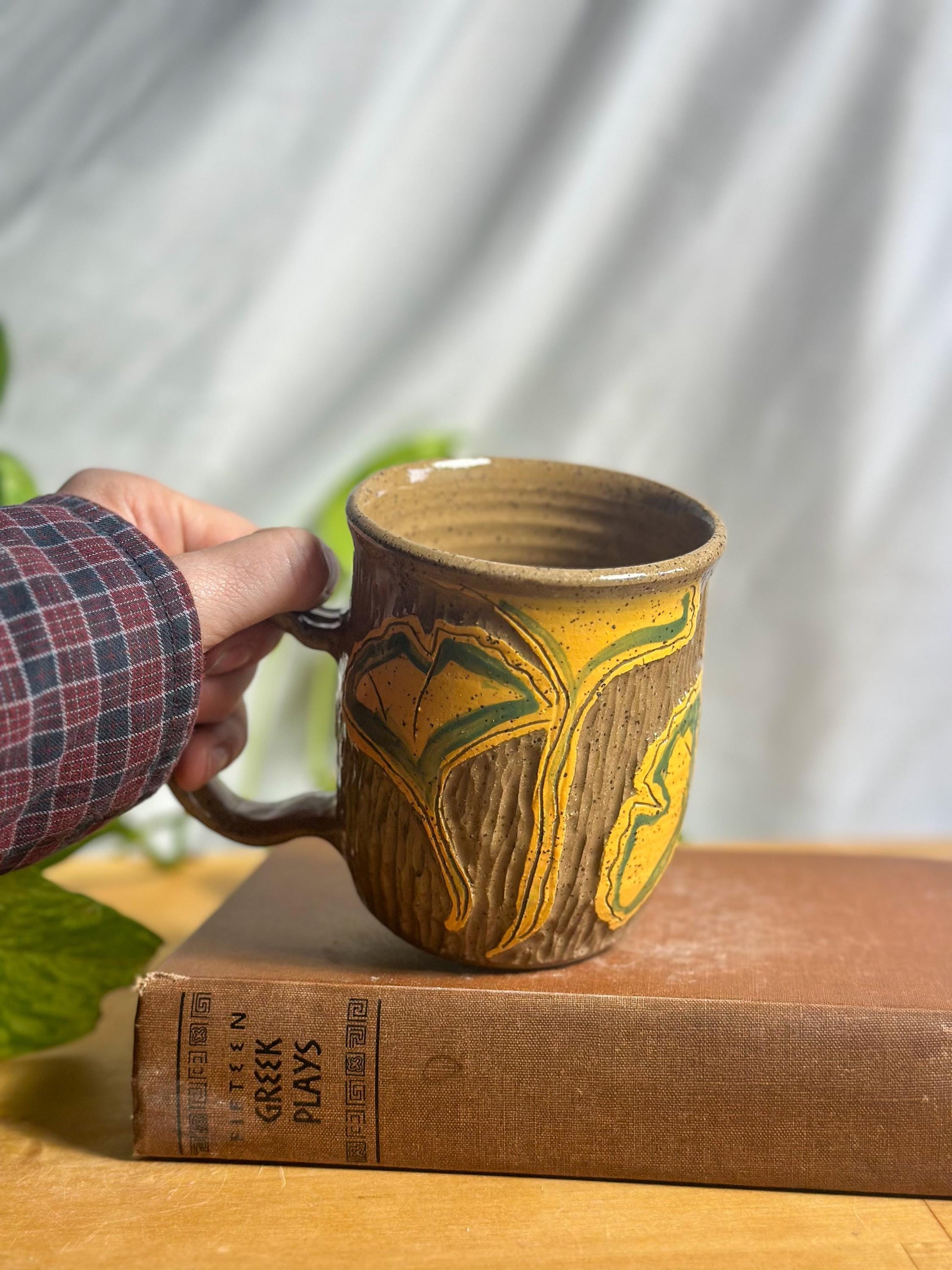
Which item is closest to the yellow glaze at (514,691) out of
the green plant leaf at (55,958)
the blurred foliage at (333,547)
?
the green plant leaf at (55,958)

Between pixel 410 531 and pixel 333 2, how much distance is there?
549 mm

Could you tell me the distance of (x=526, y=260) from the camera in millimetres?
1076

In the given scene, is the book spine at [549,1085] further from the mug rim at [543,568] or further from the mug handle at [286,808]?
the mug rim at [543,568]

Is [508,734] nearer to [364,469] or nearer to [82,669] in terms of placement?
[82,669]

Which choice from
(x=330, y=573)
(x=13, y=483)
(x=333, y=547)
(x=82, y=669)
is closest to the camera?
(x=82, y=669)

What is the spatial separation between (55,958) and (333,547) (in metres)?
0.45

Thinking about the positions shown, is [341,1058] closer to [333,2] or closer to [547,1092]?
[547,1092]

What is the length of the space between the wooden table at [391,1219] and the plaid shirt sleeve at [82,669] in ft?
0.49

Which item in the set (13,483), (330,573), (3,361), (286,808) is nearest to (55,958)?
(286,808)

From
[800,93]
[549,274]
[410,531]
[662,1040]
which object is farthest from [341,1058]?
[800,93]

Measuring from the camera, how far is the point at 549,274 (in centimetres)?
109

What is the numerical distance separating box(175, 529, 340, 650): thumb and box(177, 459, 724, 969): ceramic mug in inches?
0.8

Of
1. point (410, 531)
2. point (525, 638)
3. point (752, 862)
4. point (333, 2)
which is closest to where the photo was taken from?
point (525, 638)

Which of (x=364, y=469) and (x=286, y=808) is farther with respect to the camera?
(x=364, y=469)
